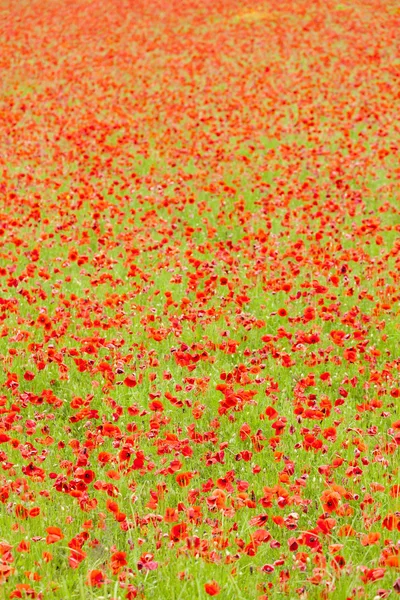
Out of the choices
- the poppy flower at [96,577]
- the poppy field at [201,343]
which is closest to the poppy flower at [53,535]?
the poppy field at [201,343]

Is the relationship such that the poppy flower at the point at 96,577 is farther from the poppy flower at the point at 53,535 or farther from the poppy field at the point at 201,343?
the poppy flower at the point at 53,535

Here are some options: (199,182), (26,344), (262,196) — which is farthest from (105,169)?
(26,344)

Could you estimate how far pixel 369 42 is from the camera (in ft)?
82.5

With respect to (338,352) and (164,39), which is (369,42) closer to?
(164,39)

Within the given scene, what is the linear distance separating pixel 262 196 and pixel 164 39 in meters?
17.7

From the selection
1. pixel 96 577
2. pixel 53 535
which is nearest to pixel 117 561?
pixel 96 577

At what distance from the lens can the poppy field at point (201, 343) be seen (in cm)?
423

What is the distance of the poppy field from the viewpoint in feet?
13.9

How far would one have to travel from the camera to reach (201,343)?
739cm

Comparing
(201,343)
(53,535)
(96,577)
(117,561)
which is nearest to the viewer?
(96,577)

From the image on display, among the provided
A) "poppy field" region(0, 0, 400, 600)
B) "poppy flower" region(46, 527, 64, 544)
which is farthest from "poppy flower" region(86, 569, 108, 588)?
"poppy flower" region(46, 527, 64, 544)

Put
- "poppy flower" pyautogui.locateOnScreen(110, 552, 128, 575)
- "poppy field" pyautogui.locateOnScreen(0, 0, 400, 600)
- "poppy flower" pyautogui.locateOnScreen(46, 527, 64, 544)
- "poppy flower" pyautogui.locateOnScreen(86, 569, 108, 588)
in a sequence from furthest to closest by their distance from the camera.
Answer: "poppy field" pyautogui.locateOnScreen(0, 0, 400, 600) < "poppy flower" pyautogui.locateOnScreen(46, 527, 64, 544) < "poppy flower" pyautogui.locateOnScreen(110, 552, 128, 575) < "poppy flower" pyautogui.locateOnScreen(86, 569, 108, 588)

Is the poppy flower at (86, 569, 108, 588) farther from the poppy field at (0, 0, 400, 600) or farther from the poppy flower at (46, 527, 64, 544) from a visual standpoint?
the poppy flower at (46, 527, 64, 544)

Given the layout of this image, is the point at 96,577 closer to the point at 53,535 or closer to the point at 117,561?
the point at 117,561
